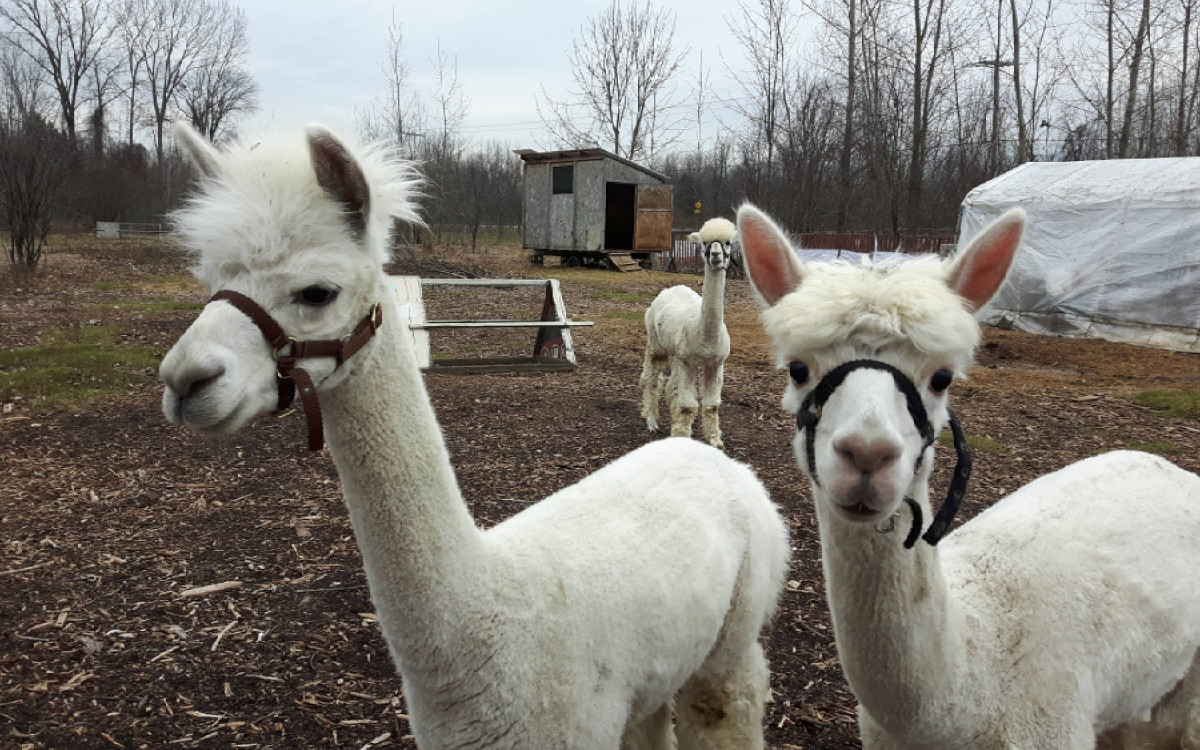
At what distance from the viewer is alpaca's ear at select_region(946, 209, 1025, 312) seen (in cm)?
199

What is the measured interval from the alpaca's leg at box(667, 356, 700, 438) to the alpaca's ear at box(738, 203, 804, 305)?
219 inches

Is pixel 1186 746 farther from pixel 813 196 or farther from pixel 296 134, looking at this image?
pixel 813 196

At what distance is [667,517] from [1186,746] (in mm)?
2016

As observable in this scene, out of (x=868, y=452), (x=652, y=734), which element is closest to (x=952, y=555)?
(x=868, y=452)

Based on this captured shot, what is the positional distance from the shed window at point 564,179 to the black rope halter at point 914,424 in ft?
99.2

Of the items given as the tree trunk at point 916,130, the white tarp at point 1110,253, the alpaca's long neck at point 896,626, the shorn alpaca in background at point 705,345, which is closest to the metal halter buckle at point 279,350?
the alpaca's long neck at point 896,626

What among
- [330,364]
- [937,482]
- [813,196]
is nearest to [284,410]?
[330,364]

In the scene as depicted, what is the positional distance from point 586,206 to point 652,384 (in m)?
23.1

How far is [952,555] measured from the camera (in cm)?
264

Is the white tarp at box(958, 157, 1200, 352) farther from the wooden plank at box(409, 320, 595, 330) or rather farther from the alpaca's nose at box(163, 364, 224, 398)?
the alpaca's nose at box(163, 364, 224, 398)

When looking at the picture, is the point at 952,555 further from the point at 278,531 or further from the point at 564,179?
the point at 564,179

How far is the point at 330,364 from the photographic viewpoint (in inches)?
75.9

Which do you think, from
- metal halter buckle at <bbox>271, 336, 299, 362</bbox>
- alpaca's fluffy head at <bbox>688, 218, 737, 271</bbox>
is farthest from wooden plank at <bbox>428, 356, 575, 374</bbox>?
metal halter buckle at <bbox>271, 336, 299, 362</bbox>

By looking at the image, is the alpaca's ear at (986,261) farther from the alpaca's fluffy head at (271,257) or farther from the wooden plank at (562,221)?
the wooden plank at (562,221)
